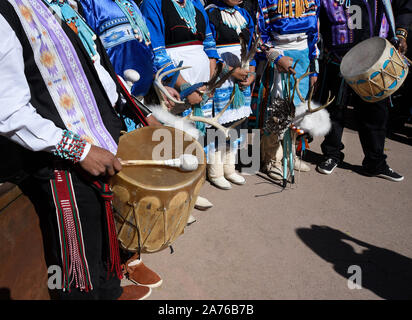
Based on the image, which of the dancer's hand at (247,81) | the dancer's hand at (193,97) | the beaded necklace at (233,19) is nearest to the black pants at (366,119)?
the dancer's hand at (247,81)

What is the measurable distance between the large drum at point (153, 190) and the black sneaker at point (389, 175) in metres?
2.85

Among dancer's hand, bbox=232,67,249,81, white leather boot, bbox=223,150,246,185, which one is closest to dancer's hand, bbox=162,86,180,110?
dancer's hand, bbox=232,67,249,81

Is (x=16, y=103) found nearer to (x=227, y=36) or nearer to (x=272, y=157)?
(x=227, y=36)

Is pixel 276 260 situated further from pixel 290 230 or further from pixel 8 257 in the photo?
pixel 8 257

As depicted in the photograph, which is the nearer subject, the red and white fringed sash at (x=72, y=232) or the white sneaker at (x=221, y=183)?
the red and white fringed sash at (x=72, y=232)

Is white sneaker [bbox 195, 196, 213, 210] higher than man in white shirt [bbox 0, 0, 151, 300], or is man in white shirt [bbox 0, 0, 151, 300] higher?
man in white shirt [bbox 0, 0, 151, 300]

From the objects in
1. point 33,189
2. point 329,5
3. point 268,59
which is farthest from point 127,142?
point 329,5

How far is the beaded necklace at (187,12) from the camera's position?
90.8 inches

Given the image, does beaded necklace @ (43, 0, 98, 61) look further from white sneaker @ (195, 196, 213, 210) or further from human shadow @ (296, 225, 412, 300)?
human shadow @ (296, 225, 412, 300)

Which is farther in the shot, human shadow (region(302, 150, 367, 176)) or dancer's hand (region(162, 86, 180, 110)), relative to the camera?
human shadow (region(302, 150, 367, 176))

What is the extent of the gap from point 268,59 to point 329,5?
2.64 ft

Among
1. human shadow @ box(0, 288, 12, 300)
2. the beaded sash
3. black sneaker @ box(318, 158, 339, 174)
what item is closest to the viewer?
the beaded sash

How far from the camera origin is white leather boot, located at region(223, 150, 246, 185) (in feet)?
10.6

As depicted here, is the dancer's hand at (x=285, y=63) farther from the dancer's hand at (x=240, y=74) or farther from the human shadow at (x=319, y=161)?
the human shadow at (x=319, y=161)
